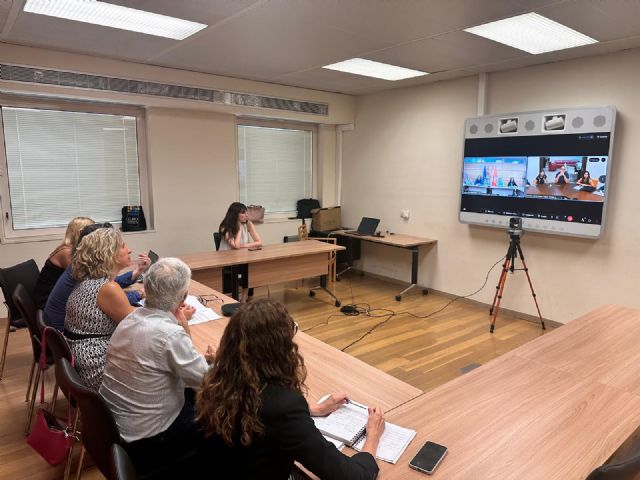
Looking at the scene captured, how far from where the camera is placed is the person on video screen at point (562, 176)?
4.17 meters

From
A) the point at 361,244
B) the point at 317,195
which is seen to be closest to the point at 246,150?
the point at 317,195

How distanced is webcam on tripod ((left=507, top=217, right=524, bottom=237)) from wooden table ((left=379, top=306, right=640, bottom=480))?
6.93 feet

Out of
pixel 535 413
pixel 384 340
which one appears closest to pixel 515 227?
pixel 384 340

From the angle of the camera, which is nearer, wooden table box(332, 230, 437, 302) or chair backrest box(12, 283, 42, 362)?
chair backrest box(12, 283, 42, 362)

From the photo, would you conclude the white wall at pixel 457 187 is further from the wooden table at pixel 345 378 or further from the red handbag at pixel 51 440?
the red handbag at pixel 51 440

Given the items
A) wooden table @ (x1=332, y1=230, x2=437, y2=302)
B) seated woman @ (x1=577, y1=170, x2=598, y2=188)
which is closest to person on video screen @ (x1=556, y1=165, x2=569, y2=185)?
seated woman @ (x1=577, y1=170, x2=598, y2=188)

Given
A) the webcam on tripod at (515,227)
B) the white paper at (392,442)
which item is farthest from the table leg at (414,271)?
the white paper at (392,442)

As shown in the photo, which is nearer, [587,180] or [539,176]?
[587,180]

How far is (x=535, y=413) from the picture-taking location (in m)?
1.61

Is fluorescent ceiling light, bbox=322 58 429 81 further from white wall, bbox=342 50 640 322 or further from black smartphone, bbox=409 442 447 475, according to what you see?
black smartphone, bbox=409 442 447 475

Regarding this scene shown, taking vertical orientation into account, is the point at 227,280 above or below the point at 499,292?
above

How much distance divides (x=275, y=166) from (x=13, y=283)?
398cm

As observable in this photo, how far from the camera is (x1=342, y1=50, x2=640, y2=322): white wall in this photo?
12.9 ft

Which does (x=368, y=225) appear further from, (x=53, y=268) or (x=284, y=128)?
(x=53, y=268)
